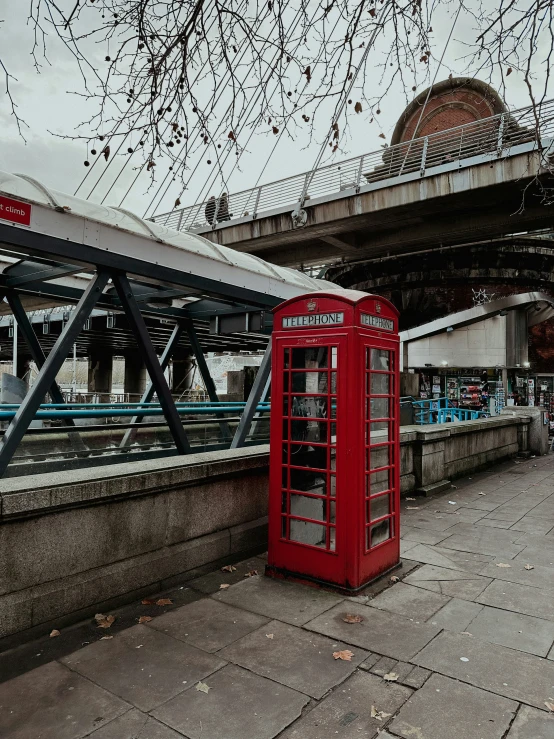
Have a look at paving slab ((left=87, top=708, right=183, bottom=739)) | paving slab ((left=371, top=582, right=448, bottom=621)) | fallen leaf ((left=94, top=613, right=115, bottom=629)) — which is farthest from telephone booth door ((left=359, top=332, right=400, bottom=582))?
paving slab ((left=87, top=708, right=183, bottom=739))

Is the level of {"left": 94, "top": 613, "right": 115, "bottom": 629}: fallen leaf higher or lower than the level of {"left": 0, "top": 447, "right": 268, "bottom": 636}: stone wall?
lower

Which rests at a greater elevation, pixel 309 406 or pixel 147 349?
pixel 147 349

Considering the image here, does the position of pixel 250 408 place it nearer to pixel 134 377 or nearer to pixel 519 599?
pixel 519 599

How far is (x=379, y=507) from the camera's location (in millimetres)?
4668

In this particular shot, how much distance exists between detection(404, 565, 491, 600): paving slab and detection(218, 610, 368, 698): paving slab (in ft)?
4.56

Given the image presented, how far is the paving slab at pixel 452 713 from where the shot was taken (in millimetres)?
2520

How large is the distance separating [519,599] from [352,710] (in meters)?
2.23

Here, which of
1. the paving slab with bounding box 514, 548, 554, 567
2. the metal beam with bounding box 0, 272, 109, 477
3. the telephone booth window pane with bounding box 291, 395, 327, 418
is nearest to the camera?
the metal beam with bounding box 0, 272, 109, 477

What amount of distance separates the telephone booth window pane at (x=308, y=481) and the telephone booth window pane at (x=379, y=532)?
1.86 ft

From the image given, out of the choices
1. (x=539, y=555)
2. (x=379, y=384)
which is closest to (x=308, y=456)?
(x=379, y=384)

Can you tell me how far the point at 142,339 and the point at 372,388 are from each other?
7.62 feet

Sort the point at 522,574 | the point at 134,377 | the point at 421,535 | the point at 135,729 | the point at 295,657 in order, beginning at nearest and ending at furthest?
the point at 135,729, the point at 295,657, the point at 522,574, the point at 421,535, the point at 134,377

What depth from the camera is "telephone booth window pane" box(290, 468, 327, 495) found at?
179 inches

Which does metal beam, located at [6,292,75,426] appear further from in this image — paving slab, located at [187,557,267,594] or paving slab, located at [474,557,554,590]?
paving slab, located at [474,557,554,590]
